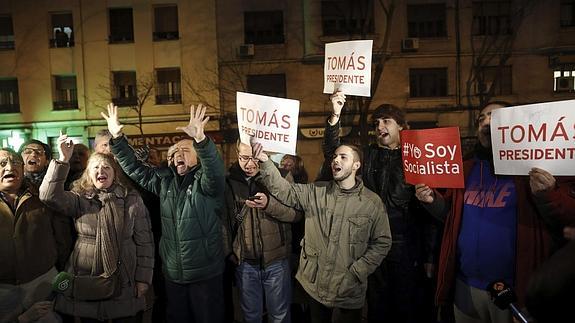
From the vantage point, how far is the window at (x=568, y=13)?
23219 millimetres

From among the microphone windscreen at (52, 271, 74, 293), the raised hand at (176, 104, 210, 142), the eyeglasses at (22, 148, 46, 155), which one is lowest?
the microphone windscreen at (52, 271, 74, 293)

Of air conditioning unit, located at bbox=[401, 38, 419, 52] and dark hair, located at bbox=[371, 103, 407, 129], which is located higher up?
air conditioning unit, located at bbox=[401, 38, 419, 52]

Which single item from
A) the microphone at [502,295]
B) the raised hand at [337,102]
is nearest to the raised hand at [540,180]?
the microphone at [502,295]

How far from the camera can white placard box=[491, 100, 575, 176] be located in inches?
121

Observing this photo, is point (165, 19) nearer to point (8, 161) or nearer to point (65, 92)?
point (65, 92)

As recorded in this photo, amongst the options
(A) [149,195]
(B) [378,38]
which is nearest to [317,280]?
(A) [149,195]

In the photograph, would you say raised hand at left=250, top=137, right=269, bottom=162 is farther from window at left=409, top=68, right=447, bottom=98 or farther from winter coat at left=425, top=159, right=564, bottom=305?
window at left=409, top=68, right=447, bottom=98

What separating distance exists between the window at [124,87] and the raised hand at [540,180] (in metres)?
22.8

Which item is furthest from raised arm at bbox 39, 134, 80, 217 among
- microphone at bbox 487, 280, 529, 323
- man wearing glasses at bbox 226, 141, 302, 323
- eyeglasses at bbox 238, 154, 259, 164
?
microphone at bbox 487, 280, 529, 323

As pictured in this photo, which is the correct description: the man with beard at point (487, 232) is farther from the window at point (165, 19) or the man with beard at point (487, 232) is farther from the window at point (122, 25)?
the window at point (122, 25)

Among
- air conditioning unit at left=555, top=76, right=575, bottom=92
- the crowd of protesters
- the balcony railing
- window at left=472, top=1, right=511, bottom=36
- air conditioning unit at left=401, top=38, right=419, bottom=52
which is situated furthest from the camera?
the balcony railing

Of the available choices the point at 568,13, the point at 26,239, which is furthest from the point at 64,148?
the point at 568,13

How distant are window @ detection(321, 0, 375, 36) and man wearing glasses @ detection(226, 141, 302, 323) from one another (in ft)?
64.3

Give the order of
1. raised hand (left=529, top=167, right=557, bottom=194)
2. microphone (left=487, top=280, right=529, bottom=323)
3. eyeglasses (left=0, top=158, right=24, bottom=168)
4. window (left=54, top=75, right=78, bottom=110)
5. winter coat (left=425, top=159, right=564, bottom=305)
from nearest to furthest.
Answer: microphone (left=487, top=280, right=529, bottom=323) → raised hand (left=529, top=167, right=557, bottom=194) → winter coat (left=425, top=159, right=564, bottom=305) → eyeglasses (left=0, top=158, right=24, bottom=168) → window (left=54, top=75, right=78, bottom=110)
